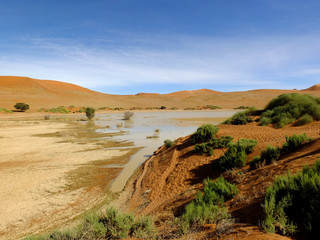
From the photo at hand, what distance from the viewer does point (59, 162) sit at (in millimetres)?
10945

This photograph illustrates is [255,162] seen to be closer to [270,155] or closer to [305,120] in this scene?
[270,155]

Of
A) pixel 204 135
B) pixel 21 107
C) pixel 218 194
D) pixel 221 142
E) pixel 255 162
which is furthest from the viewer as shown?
pixel 21 107

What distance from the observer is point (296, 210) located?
329 centimetres

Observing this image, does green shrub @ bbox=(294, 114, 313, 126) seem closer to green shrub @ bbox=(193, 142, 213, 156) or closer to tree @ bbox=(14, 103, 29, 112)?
green shrub @ bbox=(193, 142, 213, 156)

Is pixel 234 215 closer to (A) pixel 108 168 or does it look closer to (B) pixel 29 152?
(A) pixel 108 168

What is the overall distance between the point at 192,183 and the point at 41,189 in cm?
582

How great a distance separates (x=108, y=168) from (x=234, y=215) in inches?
299

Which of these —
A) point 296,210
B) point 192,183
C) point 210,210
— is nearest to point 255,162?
point 192,183

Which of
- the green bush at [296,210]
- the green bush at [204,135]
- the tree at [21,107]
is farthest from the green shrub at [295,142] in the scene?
the tree at [21,107]

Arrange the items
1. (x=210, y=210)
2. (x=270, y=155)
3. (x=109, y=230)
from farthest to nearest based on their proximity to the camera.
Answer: (x=270, y=155) < (x=210, y=210) < (x=109, y=230)

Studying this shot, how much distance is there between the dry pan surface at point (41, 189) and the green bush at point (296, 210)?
536 centimetres

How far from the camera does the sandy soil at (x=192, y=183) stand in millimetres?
3676

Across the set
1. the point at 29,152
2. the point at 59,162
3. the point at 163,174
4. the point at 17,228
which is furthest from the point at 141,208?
the point at 29,152

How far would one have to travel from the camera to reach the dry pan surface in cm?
573
